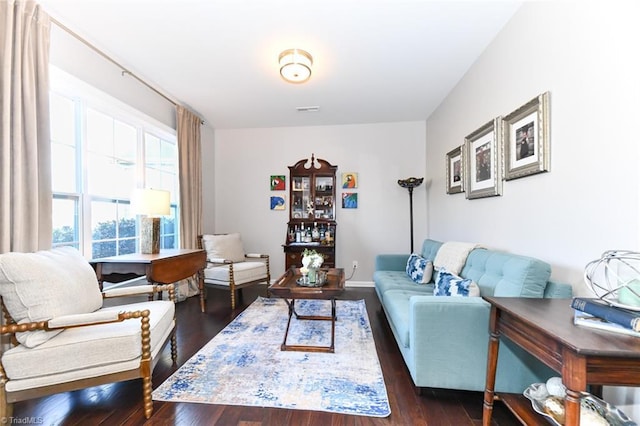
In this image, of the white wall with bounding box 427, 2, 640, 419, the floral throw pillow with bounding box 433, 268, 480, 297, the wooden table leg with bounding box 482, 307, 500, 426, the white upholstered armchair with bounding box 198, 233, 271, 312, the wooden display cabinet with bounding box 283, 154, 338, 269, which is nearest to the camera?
the white wall with bounding box 427, 2, 640, 419

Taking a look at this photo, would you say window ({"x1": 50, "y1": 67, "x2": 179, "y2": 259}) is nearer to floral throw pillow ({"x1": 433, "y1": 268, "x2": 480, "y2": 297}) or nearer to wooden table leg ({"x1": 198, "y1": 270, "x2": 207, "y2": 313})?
wooden table leg ({"x1": 198, "y1": 270, "x2": 207, "y2": 313})

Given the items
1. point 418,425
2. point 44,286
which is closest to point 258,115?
point 44,286

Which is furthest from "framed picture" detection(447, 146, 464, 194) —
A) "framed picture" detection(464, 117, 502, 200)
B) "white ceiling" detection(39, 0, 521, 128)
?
"white ceiling" detection(39, 0, 521, 128)

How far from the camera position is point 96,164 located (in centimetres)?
260

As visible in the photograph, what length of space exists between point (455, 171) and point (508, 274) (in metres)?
1.77

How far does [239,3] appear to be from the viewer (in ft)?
6.27

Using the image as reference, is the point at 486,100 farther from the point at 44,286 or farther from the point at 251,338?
the point at 44,286

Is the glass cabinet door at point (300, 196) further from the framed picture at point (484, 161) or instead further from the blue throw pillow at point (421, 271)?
the framed picture at point (484, 161)

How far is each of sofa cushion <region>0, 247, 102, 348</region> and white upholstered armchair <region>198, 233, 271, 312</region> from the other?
5.52ft

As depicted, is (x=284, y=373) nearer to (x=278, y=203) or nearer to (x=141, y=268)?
(x=141, y=268)

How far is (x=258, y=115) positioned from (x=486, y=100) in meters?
2.88

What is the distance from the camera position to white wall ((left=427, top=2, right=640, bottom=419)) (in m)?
1.23

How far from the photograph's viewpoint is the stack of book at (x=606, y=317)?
917mm

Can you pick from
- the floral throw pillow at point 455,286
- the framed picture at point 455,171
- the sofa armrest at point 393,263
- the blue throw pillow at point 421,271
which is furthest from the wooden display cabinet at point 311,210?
the floral throw pillow at point 455,286
